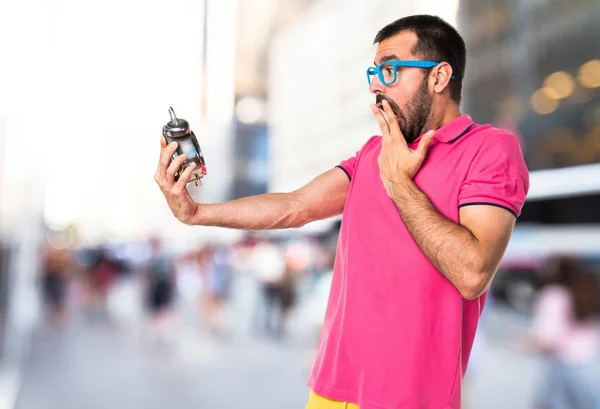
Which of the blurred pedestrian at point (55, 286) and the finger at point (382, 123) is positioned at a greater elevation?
the finger at point (382, 123)

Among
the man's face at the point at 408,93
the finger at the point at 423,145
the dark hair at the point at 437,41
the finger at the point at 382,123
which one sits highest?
the dark hair at the point at 437,41

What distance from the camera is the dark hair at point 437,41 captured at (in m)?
1.35

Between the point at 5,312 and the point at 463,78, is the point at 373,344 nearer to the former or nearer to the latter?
the point at 463,78

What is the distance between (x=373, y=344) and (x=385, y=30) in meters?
0.65

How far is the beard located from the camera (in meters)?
1.35

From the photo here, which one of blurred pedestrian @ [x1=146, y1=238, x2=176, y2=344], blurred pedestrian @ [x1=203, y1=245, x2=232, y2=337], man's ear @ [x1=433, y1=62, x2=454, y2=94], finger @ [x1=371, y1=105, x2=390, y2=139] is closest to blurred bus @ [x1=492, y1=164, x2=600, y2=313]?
blurred pedestrian @ [x1=203, y1=245, x2=232, y2=337]

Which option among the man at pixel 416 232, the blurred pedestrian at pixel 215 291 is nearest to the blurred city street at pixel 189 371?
the blurred pedestrian at pixel 215 291

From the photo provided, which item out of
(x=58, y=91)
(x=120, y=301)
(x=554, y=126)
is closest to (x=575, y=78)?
(x=554, y=126)

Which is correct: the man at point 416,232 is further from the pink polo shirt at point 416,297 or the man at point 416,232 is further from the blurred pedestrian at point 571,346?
the blurred pedestrian at point 571,346

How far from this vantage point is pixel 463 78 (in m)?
1.43

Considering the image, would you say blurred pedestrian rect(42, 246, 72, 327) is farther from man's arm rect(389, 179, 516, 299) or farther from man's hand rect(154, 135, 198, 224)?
man's arm rect(389, 179, 516, 299)

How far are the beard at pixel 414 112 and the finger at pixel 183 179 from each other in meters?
0.41

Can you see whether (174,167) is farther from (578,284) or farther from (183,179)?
(578,284)

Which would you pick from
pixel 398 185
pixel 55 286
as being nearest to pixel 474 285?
pixel 398 185
